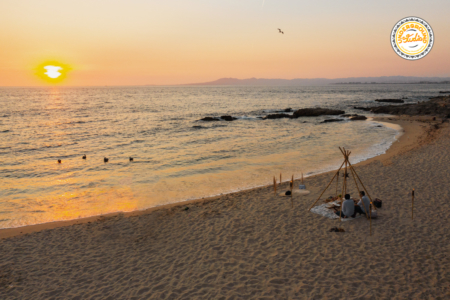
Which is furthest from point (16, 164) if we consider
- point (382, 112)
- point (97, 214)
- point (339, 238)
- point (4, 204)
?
point (382, 112)

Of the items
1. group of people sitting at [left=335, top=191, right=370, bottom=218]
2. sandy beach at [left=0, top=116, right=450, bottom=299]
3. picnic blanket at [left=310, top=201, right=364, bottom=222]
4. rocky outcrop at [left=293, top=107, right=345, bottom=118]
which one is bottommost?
sandy beach at [left=0, top=116, right=450, bottom=299]

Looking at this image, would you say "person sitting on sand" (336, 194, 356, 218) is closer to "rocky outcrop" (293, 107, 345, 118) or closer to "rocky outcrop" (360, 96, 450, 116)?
"rocky outcrop" (293, 107, 345, 118)

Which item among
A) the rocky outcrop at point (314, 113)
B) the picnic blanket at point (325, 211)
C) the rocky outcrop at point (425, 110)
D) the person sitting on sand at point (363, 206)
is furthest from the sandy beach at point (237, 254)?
the rocky outcrop at point (425, 110)

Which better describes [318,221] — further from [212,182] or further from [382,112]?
[382,112]

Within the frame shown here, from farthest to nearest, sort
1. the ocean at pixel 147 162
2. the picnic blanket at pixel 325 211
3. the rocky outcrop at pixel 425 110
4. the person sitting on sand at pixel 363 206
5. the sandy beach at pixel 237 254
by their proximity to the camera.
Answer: the rocky outcrop at pixel 425 110
the ocean at pixel 147 162
the picnic blanket at pixel 325 211
the person sitting on sand at pixel 363 206
the sandy beach at pixel 237 254

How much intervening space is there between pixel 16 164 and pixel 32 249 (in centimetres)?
1563

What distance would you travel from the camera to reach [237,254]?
28.7 feet

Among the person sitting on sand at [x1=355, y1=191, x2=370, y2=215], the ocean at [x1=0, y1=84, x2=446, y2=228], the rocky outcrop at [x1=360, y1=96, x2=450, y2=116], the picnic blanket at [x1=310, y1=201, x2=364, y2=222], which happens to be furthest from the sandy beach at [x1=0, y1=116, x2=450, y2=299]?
the rocky outcrop at [x1=360, y1=96, x2=450, y2=116]

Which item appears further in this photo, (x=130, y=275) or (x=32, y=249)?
(x=32, y=249)

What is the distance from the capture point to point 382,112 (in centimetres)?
5578

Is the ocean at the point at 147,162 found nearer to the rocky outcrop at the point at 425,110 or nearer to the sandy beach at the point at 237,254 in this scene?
the sandy beach at the point at 237,254

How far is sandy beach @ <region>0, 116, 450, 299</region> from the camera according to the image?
7199mm

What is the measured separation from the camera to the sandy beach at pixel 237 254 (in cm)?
720

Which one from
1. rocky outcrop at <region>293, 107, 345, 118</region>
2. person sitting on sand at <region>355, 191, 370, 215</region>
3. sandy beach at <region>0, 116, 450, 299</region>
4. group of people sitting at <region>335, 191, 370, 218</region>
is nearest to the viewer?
sandy beach at <region>0, 116, 450, 299</region>
